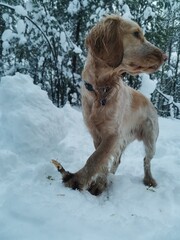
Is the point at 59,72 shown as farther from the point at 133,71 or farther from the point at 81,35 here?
the point at 133,71

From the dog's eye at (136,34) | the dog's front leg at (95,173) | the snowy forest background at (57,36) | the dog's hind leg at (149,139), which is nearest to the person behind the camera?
the dog's front leg at (95,173)

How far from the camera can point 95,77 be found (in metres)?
3.60

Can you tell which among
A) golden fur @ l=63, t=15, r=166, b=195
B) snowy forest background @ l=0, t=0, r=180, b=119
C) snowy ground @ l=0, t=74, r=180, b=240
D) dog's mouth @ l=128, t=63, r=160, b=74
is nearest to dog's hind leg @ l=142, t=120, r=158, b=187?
snowy ground @ l=0, t=74, r=180, b=240

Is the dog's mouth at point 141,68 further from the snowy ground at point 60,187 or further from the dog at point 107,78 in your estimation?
the snowy ground at point 60,187

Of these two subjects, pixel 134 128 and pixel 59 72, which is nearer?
pixel 134 128

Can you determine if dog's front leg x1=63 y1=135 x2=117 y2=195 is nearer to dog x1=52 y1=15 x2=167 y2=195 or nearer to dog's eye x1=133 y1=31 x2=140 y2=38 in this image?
dog x1=52 y1=15 x2=167 y2=195

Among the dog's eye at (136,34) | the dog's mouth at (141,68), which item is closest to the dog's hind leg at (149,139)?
the dog's mouth at (141,68)

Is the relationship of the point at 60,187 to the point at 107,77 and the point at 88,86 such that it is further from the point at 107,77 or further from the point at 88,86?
Result: the point at 107,77

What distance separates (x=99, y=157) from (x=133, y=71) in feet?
3.35

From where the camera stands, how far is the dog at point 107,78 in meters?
3.43

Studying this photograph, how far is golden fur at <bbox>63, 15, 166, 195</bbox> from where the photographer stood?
11.3 feet

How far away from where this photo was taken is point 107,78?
11.9ft

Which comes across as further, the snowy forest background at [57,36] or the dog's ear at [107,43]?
the snowy forest background at [57,36]

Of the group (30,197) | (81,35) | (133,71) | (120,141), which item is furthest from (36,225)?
(81,35)
